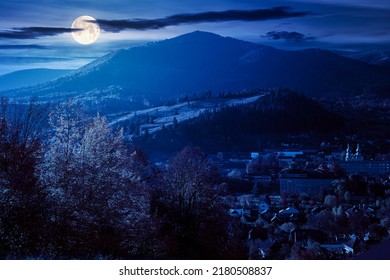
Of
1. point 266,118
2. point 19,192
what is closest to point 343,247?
point 266,118

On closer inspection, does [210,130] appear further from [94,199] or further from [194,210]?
[94,199]

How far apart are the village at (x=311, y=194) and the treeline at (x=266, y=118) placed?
22 centimetres

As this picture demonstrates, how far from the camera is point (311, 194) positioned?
5.44 m

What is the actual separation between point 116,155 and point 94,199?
20.0 inches

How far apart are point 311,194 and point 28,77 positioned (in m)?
3.25

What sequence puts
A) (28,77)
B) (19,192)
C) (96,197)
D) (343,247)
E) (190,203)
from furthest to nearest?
1. (28,77)
2. (190,203)
3. (96,197)
4. (343,247)
5. (19,192)

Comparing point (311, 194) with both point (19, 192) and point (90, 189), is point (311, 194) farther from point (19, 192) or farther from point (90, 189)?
point (19, 192)

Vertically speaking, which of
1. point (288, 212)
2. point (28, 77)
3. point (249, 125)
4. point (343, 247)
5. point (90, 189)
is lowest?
point (343, 247)

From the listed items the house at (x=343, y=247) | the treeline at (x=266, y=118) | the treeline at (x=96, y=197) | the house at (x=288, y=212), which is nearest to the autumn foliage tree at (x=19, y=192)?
the treeline at (x=96, y=197)

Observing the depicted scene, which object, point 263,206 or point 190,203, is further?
point 190,203

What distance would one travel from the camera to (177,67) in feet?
19.3

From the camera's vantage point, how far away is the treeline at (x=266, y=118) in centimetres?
564

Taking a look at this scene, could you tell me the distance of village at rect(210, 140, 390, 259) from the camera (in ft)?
17.3
